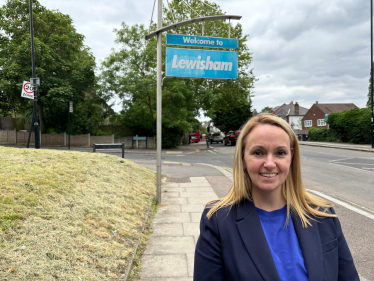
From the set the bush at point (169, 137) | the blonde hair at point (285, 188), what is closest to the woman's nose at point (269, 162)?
the blonde hair at point (285, 188)

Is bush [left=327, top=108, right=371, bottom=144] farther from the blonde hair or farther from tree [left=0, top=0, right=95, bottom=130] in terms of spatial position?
the blonde hair

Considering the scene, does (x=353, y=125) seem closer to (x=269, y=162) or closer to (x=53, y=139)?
(x=53, y=139)

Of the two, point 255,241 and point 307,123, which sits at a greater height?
point 307,123

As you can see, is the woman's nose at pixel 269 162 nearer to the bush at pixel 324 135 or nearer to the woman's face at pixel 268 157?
the woman's face at pixel 268 157

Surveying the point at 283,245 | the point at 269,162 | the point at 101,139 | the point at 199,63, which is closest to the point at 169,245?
the point at 283,245

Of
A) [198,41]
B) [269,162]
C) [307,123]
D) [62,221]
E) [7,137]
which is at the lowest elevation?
[62,221]

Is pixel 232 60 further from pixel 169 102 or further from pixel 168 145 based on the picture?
pixel 168 145

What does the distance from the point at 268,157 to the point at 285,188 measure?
315 mm

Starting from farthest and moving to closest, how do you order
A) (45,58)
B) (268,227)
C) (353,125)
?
1. (353,125)
2. (45,58)
3. (268,227)

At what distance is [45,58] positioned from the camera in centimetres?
2230

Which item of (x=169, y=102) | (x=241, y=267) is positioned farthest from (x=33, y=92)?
(x=241, y=267)

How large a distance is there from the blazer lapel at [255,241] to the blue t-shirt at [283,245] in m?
0.07

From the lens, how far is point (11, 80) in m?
21.7

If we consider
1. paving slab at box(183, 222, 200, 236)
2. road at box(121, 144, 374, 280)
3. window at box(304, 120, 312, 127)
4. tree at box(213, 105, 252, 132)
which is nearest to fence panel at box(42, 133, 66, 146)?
road at box(121, 144, 374, 280)
